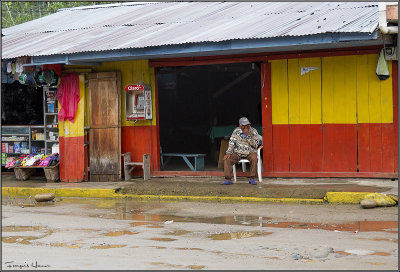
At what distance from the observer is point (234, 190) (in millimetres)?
12719

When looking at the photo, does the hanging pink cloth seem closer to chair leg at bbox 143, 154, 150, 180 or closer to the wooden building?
the wooden building

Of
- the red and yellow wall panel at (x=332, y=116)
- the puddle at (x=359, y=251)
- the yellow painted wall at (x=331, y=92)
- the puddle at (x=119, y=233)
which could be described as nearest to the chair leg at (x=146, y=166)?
the red and yellow wall panel at (x=332, y=116)

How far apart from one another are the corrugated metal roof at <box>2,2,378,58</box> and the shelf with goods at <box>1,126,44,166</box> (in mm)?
2148

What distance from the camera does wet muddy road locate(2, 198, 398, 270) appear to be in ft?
24.1

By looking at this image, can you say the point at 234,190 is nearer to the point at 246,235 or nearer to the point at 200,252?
the point at 246,235

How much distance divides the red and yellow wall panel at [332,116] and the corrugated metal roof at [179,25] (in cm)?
104

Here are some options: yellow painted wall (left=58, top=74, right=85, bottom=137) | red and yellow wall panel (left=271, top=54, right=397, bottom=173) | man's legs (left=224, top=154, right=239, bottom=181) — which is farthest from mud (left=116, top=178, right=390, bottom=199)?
yellow painted wall (left=58, top=74, right=85, bottom=137)

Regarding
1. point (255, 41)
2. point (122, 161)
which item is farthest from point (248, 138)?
point (122, 161)

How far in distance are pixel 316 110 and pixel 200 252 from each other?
257 inches

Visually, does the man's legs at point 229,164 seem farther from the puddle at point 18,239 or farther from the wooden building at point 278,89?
the puddle at point 18,239

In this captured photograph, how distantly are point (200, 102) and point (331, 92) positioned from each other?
9725 mm

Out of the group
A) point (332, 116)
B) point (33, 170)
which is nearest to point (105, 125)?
point (33, 170)

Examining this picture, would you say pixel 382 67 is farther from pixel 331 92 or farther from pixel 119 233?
pixel 119 233

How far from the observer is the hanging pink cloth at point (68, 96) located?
15.4m
